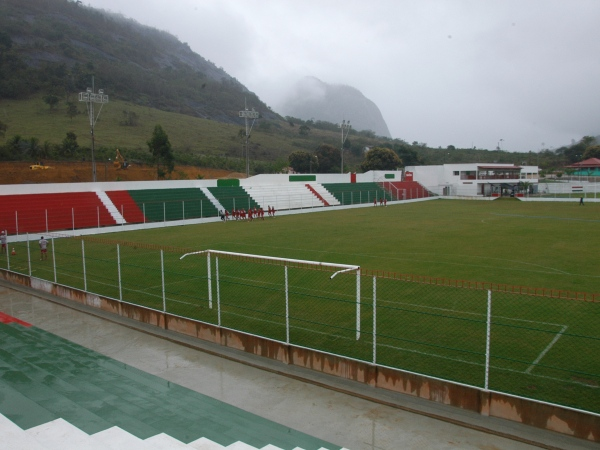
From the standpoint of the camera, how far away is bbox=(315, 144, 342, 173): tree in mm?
87562

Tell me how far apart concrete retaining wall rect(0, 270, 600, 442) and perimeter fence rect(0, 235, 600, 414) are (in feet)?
1.08

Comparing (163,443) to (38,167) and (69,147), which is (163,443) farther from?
(69,147)

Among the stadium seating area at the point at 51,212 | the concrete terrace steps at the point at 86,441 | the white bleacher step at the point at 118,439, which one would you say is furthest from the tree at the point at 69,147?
the white bleacher step at the point at 118,439

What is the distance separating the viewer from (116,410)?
283 inches

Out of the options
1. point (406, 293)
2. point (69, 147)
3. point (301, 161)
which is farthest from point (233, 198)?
point (301, 161)

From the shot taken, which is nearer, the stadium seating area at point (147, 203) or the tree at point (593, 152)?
the stadium seating area at point (147, 203)

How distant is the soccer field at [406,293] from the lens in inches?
340

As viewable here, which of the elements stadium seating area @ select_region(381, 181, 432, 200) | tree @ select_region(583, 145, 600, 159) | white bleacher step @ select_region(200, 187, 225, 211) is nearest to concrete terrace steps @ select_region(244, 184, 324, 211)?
white bleacher step @ select_region(200, 187, 225, 211)

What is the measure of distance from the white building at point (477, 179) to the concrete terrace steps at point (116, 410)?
6324 centimetres

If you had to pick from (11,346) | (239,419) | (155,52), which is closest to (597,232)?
(239,419)

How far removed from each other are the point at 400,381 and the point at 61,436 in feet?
16.1

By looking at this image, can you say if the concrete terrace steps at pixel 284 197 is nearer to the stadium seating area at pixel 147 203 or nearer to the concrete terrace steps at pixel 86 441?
the stadium seating area at pixel 147 203

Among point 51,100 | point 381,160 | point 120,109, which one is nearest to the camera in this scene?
point 381,160

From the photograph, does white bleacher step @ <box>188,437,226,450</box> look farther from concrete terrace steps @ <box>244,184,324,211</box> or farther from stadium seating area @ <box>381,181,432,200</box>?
stadium seating area @ <box>381,181,432,200</box>
